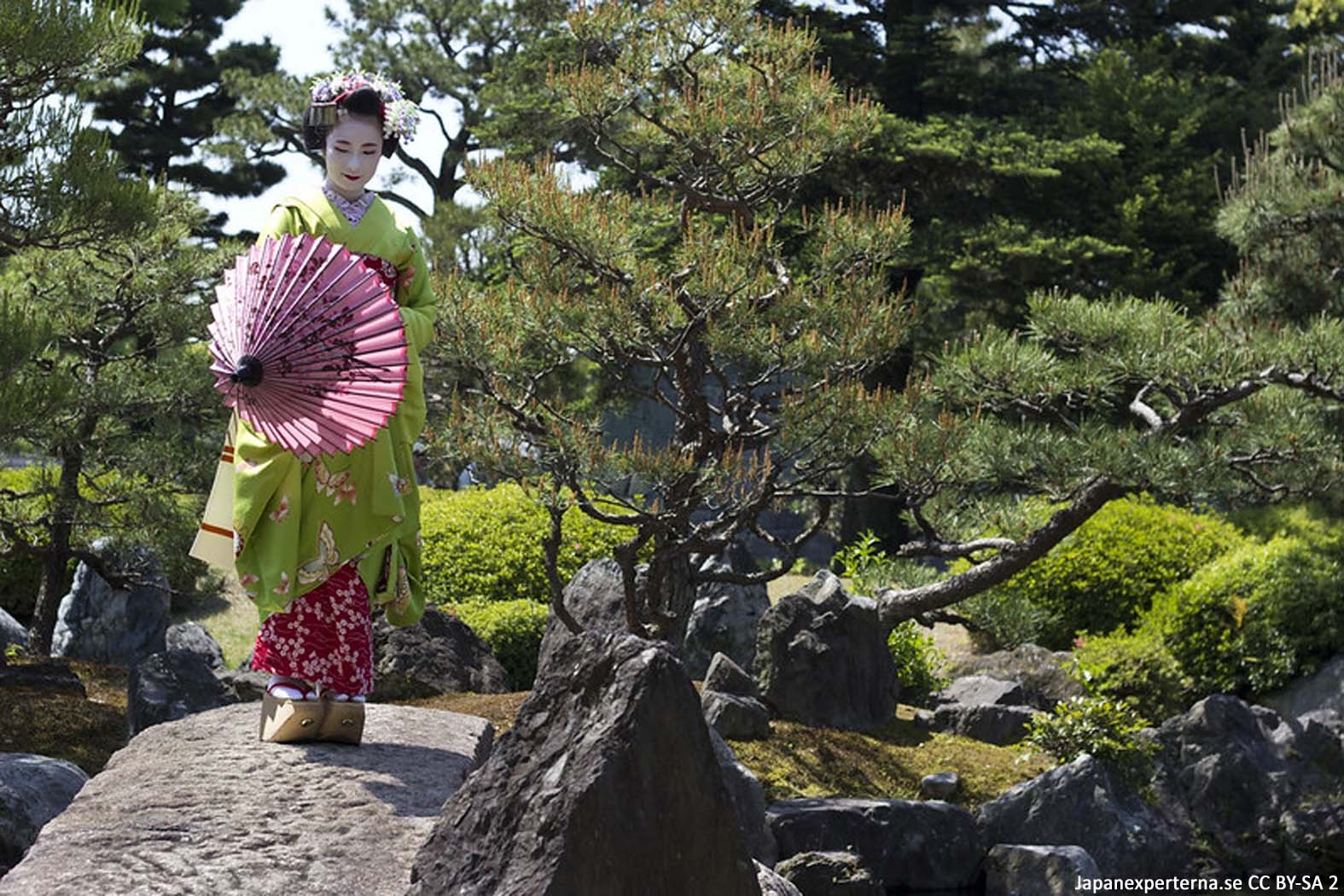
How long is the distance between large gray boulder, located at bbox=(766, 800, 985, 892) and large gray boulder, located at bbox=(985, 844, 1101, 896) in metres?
0.14

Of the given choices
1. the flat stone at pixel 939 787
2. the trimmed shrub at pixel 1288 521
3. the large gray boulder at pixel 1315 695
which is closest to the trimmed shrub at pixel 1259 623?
the large gray boulder at pixel 1315 695

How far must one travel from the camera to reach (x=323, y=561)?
471 centimetres

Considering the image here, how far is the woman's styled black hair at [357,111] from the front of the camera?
4.91 m

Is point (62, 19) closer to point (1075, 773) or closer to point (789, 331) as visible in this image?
point (789, 331)

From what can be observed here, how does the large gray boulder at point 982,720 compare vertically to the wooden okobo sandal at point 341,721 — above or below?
below

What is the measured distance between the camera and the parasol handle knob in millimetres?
4539

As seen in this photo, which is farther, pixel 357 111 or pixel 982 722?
pixel 982 722

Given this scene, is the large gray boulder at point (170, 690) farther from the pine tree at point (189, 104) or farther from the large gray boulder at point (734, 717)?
the pine tree at point (189, 104)

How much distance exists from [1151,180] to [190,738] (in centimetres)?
1196

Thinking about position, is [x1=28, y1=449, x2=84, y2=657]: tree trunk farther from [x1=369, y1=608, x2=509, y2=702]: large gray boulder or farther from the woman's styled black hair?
the woman's styled black hair

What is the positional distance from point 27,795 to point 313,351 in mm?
2072

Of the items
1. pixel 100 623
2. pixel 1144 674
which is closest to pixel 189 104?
pixel 100 623

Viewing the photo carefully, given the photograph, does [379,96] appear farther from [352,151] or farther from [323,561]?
[323,561]

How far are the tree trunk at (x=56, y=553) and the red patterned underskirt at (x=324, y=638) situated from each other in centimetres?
400
